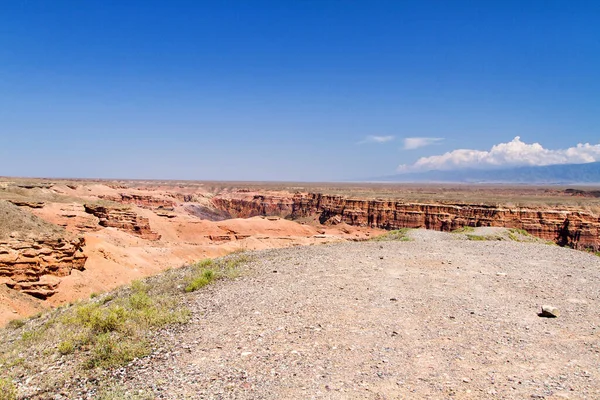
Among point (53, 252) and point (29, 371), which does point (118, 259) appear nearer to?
point (53, 252)

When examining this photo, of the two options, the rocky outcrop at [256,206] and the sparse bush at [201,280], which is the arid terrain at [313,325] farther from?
the rocky outcrop at [256,206]

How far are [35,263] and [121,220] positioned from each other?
19.7m

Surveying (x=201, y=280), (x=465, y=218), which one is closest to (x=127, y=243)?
(x=201, y=280)

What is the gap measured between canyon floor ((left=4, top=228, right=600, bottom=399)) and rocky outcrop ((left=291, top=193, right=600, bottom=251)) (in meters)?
34.5

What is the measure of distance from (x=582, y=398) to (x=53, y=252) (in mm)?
18514

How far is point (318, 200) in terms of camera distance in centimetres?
7488

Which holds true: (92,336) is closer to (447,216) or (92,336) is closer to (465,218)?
(465,218)

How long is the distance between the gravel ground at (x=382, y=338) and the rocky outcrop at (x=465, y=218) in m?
34.3

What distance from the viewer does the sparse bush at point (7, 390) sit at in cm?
533

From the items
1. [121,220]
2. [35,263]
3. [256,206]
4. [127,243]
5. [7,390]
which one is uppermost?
[7,390]

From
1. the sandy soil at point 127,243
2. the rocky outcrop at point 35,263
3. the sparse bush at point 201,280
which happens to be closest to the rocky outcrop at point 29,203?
the sandy soil at point 127,243

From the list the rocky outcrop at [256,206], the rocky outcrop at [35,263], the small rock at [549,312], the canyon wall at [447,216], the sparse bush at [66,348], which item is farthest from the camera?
the rocky outcrop at [256,206]

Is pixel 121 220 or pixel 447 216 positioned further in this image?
pixel 447 216

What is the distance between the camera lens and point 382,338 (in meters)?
6.88
